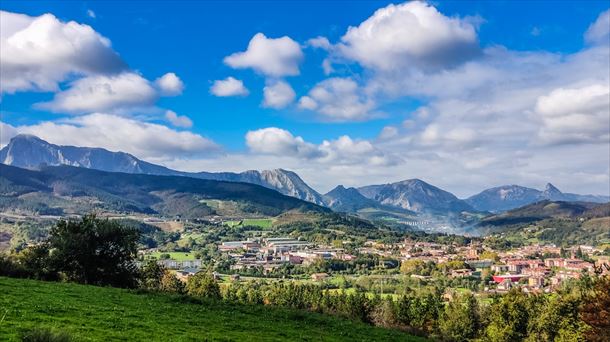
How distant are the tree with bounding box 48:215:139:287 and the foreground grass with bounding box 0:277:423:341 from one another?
1135 cm

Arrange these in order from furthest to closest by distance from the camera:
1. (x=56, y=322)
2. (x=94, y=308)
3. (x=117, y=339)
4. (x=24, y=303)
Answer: (x=94, y=308), (x=24, y=303), (x=56, y=322), (x=117, y=339)

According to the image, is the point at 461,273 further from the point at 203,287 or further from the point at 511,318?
the point at 203,287

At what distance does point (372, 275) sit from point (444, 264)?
3994 centimetres

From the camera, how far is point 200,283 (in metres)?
76.6

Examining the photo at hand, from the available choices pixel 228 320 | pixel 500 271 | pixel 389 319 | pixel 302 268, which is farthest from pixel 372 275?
pixel 228 320

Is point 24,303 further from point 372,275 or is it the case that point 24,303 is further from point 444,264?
point 444,264

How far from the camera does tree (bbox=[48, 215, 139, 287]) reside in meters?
43.4

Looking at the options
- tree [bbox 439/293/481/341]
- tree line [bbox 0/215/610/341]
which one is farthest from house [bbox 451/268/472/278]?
tree [bbox 439/293/481/341]

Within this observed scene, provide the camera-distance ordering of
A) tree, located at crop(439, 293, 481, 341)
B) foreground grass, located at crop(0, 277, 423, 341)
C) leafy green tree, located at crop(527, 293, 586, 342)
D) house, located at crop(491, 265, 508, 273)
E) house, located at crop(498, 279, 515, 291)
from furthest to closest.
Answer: house, located at crop(491, 265, 508, 273), house, located at crop(498, 279, 515, 291), tree, located at crop(439, 293, 481, 341), leafy green tree, located at crop(527, 293, 586, 342), foreground grass, located at crop(0, 277, 423, 341)

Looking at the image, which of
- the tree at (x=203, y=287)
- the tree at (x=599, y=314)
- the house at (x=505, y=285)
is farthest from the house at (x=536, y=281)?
the tree at (x=203, y=287)

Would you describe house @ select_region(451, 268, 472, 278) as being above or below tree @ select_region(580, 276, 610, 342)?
below

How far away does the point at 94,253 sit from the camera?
44656 millimetres

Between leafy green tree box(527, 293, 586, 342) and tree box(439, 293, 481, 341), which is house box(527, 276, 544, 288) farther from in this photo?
leafy green tree box(527, 293, 586, 342)

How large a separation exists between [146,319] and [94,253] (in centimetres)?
2461
